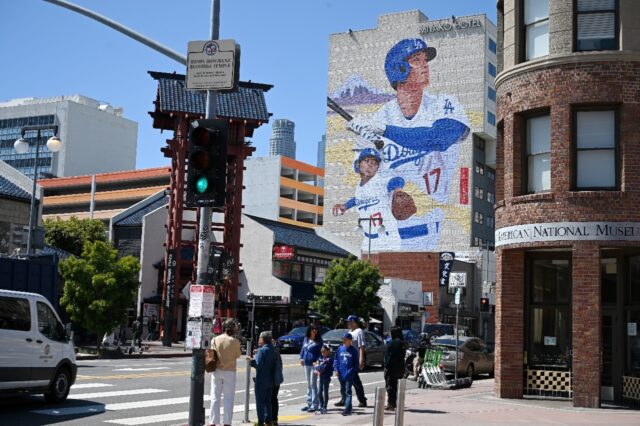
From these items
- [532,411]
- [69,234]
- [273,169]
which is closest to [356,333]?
[532,411]

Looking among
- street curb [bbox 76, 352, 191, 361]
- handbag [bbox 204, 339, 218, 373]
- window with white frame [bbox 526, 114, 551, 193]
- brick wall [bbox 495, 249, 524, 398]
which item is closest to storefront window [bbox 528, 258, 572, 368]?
brick wall [bbox 495, 249, 524, 398]

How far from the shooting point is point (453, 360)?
2791 cm

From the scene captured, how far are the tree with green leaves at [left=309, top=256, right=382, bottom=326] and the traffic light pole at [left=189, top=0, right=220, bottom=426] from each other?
1521 inches

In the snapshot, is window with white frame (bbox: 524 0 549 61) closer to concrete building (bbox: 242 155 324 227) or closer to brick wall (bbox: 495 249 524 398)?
brick wall (bbox: 495 249 524 398)

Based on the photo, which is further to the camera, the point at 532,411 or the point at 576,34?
the point at 576,34

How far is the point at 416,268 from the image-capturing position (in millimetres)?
73812

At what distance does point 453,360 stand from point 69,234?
45.7 meters

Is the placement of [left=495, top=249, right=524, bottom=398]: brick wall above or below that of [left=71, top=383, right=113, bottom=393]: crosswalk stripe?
above

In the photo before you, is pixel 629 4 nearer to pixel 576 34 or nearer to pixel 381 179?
pixel 576 34

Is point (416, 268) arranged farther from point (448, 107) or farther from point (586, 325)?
point (586, 325)

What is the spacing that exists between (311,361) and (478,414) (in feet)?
11.6

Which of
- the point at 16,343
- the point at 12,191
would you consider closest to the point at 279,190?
the point at 12,191

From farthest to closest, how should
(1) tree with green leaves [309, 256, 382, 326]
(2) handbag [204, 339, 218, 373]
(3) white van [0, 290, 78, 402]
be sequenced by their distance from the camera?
(1) tree with green leaves [309, 256, 382, 326]
(3) white van [0, 290, 78, 402]
(2) handbag [204, 339, 218, 373]

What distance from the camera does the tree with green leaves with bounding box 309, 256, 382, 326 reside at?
2002 inches
